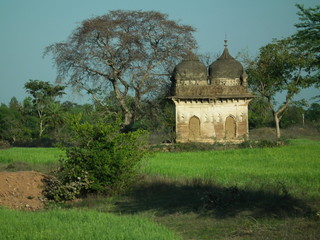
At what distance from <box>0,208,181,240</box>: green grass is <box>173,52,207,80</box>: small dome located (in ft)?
79.3

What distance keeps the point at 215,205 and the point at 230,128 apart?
75.7ft

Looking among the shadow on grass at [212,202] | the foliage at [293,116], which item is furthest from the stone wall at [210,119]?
the foliage at [293,116]

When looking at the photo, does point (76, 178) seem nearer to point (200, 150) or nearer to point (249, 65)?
point (200, 150)

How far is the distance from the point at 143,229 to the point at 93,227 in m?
0.84

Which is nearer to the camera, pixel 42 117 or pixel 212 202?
pixel 212 202

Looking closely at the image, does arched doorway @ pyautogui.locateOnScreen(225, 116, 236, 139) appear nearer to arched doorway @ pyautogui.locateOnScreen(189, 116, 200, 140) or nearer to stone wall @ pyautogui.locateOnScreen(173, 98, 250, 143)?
stone wall @ pyautogui.locateOnScreen(173, 98, 250, 143)

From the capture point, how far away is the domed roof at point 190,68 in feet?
115

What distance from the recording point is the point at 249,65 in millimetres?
42500

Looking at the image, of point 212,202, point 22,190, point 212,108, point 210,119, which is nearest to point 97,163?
point 22,190

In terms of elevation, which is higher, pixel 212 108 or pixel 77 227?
pixel 212 108

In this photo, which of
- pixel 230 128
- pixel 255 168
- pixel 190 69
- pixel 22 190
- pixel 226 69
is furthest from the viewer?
pixel 190 69

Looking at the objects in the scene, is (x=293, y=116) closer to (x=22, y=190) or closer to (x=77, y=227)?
(x=22, y=190)

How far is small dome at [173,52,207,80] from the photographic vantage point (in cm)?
3494

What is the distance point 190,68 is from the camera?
3525cm
